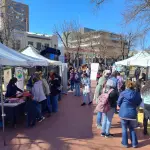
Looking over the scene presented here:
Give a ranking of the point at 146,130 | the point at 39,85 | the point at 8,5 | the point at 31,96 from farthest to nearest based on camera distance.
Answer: the point at 8,5 < the point at 39,85 < the point at 31,96 < the point at 146,130

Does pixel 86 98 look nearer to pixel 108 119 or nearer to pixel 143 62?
pixel 143 62

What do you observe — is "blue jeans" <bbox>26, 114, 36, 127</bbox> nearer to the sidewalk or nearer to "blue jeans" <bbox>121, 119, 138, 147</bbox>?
the sidewalk

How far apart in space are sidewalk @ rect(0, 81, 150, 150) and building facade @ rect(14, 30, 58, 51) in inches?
1121

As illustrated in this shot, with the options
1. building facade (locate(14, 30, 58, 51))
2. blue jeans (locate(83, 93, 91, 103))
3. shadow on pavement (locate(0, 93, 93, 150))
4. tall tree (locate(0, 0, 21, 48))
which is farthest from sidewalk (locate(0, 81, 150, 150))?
building facade (locate(14, 30, 58, 51))

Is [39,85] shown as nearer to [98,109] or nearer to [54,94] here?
[54,94]

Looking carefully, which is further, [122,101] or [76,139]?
[76,139]

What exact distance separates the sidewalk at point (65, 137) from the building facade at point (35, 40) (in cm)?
2847

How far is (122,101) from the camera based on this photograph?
16.4 ft

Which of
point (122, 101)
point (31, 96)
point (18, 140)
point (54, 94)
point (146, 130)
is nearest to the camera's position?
point (122, 101)

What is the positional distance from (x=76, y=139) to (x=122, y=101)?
1640 millimetres

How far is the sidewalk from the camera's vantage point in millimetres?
5109

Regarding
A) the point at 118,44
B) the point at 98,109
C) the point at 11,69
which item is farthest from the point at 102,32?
the point at 98,109

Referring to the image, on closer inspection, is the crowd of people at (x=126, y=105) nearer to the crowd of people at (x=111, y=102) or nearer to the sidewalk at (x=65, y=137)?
the crowd of people at (x=111, y=102)

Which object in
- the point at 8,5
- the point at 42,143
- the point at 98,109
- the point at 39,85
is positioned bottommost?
the point at 42,143
